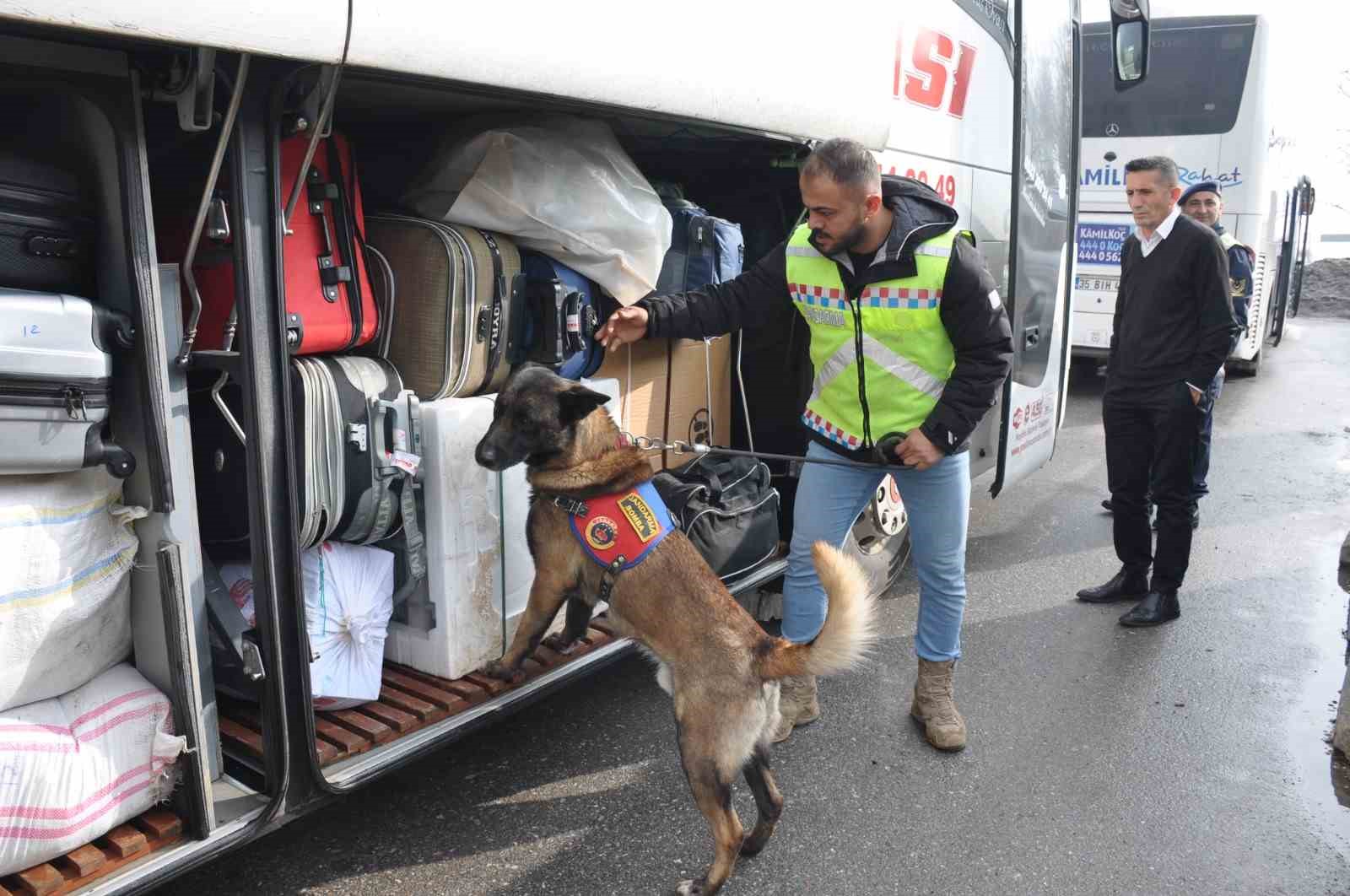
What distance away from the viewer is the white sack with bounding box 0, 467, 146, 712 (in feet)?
6.57

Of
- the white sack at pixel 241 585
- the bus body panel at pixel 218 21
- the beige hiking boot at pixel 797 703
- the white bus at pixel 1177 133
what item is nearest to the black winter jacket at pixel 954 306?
the beige hiking boot at pixel 797 703

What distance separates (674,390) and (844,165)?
131 cm

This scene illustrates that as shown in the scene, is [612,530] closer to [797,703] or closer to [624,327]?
[624,327]

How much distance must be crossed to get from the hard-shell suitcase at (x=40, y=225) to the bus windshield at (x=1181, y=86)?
9369mm

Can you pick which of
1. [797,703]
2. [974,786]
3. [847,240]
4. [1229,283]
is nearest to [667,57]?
[847,240]

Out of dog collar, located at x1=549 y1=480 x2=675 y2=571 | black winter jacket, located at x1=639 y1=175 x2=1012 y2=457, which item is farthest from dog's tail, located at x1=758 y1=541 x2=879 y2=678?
black winter jacket, located at x1=639 y1=175 x2=1012 y2=457

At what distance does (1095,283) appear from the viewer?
998cm

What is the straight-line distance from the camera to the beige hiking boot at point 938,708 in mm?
3488

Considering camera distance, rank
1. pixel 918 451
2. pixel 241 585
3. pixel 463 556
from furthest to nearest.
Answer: pixel 918 451 → pixel 463 556 → pixel 241 585

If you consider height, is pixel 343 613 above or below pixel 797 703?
above

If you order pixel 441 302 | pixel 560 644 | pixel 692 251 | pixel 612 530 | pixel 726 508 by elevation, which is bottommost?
pixel 560 644

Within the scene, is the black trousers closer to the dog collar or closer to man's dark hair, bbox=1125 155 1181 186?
man's dark hair, bbox=1125 155 1181 186

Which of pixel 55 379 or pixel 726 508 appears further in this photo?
pixel 726 508

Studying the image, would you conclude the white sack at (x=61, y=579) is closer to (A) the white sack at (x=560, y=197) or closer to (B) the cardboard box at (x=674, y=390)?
(A) the white sack at (x=560, y=197)
